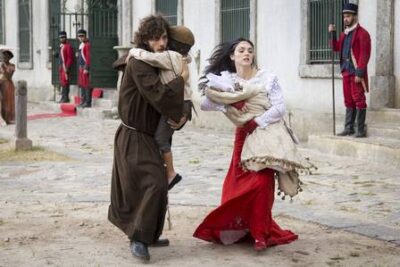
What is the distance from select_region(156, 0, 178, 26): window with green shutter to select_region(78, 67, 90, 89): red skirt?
2.59 m

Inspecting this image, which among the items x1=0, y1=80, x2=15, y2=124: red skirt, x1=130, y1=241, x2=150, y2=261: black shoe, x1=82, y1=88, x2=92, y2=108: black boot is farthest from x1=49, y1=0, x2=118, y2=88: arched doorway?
x1=130, y1=241, x2=150, y2=261: black shoe

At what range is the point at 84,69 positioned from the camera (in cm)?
1998

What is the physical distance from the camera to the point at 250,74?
6.15 metres

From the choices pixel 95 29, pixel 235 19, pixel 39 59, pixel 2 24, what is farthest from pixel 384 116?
pixel 2 24

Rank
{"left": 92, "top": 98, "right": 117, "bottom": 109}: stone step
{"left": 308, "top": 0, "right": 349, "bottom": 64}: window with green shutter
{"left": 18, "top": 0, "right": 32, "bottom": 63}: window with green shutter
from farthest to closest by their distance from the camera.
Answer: {"left": 18, "top": 0, "right": 32, "bottom": 63}: window with green shutter < {"left": 92, "top": 98, "right": 117, "bottom": 109}: stone step < {"left": 308, "top": 0, "right": 349, "bottom": 64}: window with green shutter

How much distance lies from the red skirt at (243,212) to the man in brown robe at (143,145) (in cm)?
43

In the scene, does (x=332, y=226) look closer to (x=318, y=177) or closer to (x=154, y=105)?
(x=154, y=105)

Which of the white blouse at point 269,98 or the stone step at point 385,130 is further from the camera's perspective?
the stone step at point 385,130

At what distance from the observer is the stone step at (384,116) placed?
11.5 meters

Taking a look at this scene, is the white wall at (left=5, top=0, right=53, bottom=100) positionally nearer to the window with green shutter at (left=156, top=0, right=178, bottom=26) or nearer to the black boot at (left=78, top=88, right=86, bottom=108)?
the black boot at (left=78, top=88, right=86, bottom=108)

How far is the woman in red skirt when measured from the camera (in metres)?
5.95

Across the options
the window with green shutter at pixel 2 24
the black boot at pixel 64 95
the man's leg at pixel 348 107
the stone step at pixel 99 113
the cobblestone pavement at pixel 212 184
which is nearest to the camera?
the cobblestone pavement at pixel 212 184

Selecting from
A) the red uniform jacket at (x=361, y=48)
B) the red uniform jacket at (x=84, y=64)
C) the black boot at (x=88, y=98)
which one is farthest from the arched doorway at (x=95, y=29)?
the red uniform jacket at (x=361, y=48)

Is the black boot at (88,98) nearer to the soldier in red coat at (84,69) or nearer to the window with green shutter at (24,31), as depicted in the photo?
the soldier in red coat at (84,69)
